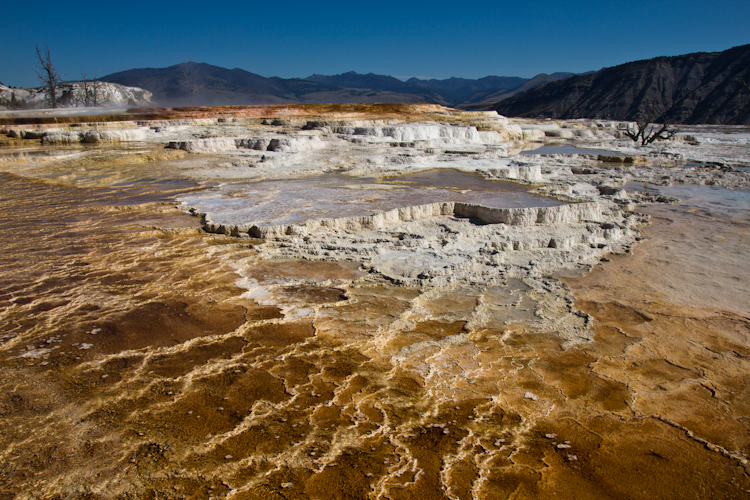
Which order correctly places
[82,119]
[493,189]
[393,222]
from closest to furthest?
[393,222] < [493,189] < [82,119]

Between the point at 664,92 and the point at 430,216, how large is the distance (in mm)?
56708

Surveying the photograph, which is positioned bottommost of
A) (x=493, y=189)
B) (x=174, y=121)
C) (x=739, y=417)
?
(x=739, y=417)

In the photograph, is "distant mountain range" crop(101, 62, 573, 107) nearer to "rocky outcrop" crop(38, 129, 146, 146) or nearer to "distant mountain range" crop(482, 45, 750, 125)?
"distant mountain range" crop(482, 45, 750, 125)

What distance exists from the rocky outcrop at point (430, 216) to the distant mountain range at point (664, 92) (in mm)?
40648

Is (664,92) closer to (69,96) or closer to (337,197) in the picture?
(337,197)

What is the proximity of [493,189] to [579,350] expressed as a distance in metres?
4.58

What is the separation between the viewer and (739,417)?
7.39ft

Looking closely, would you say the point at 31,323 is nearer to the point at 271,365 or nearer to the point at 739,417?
the point at 271,365

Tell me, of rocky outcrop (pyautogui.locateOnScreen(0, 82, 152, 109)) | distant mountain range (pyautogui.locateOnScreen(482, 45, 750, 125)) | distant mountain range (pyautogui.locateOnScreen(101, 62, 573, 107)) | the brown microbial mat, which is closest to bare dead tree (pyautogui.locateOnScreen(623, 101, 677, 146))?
the brown microbial mat

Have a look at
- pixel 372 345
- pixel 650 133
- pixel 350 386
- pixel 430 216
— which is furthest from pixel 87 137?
pixel 650 133

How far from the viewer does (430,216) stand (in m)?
5.67

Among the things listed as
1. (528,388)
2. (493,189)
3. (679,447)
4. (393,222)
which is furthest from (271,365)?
(493,189)

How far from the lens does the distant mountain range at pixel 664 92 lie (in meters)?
41.7

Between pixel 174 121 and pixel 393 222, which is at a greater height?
pixel 174 121
